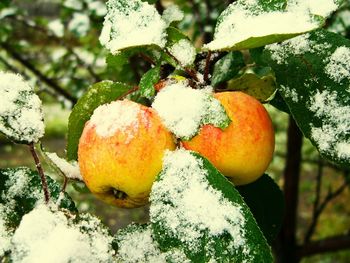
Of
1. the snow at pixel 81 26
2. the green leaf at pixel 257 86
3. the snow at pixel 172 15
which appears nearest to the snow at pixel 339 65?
the green leaf at pixel 257 86

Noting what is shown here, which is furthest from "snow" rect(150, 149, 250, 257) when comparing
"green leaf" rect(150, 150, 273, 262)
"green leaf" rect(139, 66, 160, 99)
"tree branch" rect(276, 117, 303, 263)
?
"tree branch" rect(276, 117, 303, 263)

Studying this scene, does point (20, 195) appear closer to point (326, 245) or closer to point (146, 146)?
point (146, 146)

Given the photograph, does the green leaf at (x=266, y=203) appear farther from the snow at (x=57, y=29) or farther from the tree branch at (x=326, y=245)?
the snow at (x=57, y=29)

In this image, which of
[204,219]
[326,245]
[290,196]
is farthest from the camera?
[290,196]

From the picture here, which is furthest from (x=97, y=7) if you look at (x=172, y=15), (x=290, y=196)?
(x=172, y=15)

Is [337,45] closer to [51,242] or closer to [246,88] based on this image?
[246,88]

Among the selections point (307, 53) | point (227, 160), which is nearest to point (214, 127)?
point (227, 160)

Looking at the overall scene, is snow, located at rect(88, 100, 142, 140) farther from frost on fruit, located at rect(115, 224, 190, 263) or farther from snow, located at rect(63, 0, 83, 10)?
snow, located at rect(63, 0, 83, 10)
